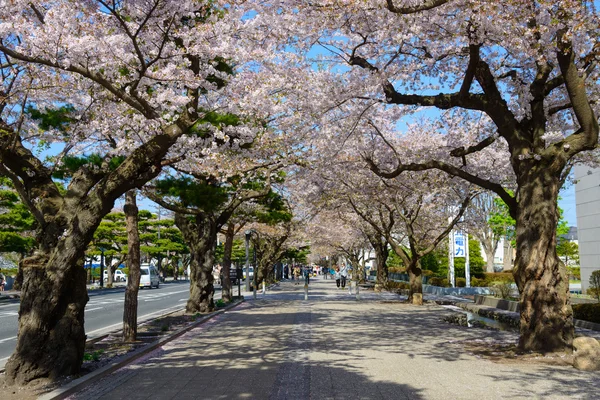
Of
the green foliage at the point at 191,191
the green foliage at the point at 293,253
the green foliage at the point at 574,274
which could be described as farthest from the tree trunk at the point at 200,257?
the green foliage at the point at 293,253

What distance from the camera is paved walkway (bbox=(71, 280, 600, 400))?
23.3 ft

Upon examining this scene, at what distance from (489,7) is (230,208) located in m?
12.9

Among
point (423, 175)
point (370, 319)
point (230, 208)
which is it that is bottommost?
point (370, 319)

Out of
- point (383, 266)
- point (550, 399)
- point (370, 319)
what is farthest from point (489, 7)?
point (383, 266)

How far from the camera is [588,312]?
49.0 ft

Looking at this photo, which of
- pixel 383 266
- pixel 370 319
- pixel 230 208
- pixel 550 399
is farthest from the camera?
pixel 383 266

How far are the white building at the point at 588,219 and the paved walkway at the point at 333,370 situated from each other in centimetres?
1771

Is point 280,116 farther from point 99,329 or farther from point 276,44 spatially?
point 99,329

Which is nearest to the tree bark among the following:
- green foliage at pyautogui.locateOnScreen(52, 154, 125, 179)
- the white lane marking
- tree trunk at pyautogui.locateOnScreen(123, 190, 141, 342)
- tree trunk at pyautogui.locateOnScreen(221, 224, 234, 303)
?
tree trunk at pyautogui.locateOnScreen(221, 224, 234, 303)

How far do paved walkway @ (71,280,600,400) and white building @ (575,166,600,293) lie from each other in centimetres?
1771

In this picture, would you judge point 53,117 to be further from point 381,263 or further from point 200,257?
point 381,263

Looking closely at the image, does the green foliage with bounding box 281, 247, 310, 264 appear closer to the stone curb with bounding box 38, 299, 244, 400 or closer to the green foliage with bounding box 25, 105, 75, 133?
the stone curb with bounding box 38, 299, 244, 400

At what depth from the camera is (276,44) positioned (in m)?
11.9

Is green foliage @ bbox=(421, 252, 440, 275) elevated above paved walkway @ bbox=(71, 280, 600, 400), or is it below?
above
